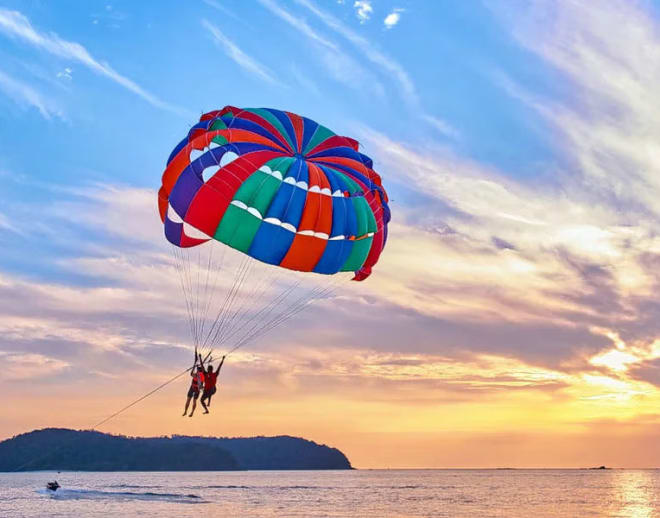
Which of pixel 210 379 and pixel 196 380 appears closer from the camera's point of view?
pixel 196 380

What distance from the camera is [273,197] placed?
2086 centimetres

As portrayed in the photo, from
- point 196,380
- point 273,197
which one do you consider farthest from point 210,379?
point 273,197

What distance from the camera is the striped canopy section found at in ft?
68.4

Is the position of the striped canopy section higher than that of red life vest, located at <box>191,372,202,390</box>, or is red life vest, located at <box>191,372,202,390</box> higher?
the striped canopy section

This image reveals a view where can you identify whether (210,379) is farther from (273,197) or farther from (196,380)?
(273,197)

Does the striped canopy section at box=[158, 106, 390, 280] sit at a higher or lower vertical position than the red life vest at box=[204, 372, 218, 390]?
higher

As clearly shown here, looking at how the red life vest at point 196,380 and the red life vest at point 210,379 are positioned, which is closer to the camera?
Result: the red life vest at point 196,380

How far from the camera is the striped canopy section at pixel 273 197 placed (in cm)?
2086

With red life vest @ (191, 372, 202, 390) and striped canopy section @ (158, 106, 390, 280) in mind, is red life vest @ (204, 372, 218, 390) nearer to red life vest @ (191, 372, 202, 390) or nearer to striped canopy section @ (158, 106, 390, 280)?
red life vest @ (191, 372, 202, 390)

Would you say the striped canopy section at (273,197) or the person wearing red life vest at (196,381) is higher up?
the striped canopy section at (273,197)

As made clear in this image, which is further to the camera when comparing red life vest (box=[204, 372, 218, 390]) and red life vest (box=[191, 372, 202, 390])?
red life vest (box=[204, 372, 218, 390])

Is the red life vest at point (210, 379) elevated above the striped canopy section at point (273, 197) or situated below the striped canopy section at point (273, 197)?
below

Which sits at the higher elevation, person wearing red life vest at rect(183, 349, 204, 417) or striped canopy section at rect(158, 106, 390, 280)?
striped canopy section at rect(158, 106, 390, 280)

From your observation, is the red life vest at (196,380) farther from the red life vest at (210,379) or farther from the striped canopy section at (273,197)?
the striped canopy section at (273,197)
